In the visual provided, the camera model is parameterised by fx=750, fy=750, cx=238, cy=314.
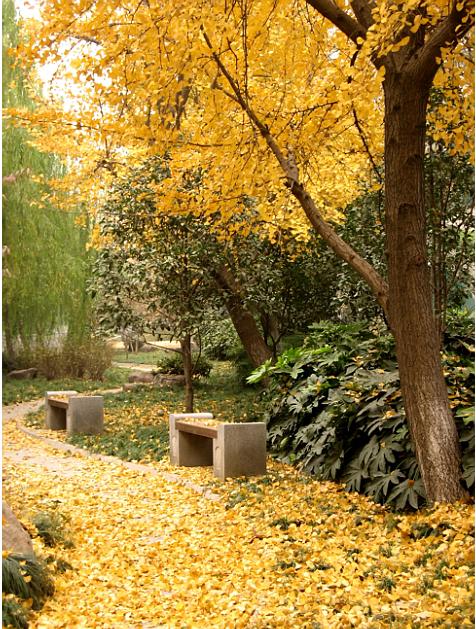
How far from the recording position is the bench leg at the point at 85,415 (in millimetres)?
8867

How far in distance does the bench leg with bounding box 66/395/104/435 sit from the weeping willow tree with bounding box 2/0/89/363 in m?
3.99

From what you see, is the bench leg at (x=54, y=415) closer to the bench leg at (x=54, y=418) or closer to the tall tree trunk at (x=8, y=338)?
the bench leg at (x=54, y=418)

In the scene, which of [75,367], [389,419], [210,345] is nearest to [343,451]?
[389,419]

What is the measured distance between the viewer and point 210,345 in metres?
12.2

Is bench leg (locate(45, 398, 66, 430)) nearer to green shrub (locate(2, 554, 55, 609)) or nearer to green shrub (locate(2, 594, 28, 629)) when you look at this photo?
green shrub (locate(2, 554, 55, 609))

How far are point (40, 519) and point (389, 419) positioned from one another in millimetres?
2336

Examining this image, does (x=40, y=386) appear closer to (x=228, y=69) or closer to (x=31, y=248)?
(x=31, y=248)

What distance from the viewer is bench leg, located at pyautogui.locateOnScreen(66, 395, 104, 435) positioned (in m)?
8.87

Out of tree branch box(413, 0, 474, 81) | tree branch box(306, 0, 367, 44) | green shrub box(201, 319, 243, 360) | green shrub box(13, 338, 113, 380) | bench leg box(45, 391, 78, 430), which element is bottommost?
bench leg box(45, 391, 78, 430)

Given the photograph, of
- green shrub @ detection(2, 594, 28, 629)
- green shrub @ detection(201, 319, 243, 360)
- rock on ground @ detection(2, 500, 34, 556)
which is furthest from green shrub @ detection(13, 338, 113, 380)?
green shrub @ detection(2, 594, 28, 629)

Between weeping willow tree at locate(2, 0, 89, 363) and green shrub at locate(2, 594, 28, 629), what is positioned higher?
weeping willow tree at locate(2, 0, 89, 363)

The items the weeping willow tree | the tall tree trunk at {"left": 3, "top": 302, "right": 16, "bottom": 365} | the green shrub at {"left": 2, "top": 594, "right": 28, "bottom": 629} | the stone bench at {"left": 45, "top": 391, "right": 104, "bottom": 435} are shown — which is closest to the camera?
the green shrub at {"left": 2, "top": 594, "right": 28, "bottom": 629}

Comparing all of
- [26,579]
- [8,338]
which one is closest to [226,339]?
[8,338]

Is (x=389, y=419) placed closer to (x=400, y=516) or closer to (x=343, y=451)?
(x=343, y=451)
